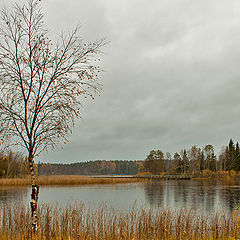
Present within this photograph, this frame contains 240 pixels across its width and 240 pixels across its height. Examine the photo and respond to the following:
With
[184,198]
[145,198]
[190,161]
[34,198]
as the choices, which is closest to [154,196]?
[145,198]

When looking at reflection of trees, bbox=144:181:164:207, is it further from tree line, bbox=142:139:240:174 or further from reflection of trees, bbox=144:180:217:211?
tree line, bbox=142:139:240:174

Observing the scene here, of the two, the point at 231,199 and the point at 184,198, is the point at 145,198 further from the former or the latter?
the point at 231,199

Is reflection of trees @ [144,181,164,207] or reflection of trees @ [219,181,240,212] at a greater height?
reflection of trees @ [219,181,240,212]

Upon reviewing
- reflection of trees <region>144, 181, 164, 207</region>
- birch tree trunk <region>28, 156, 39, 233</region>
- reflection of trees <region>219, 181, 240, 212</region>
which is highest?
birch tree trunk <region>28, 156, 39, 233</region>

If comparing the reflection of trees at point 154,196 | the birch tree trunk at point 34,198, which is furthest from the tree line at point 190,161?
the birch tree trunk at point 34,198

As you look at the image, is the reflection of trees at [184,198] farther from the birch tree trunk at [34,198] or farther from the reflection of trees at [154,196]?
the birch tree trunk at [34,198]

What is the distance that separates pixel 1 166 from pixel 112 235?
59.8 meters

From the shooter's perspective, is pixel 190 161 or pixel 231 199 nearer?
pixel 231 199

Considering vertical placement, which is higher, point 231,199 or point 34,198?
point 34,198

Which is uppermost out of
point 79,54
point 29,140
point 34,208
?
point 79,54

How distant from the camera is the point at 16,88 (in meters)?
8.54

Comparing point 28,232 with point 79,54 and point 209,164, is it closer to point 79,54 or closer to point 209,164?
point 79,54

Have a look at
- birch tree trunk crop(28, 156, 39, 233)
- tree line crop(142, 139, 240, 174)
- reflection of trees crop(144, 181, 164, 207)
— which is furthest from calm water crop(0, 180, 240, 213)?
tree line crop(142, 139, 240, 174)

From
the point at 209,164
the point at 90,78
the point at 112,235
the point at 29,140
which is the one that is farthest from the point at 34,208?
the point at 209,164
